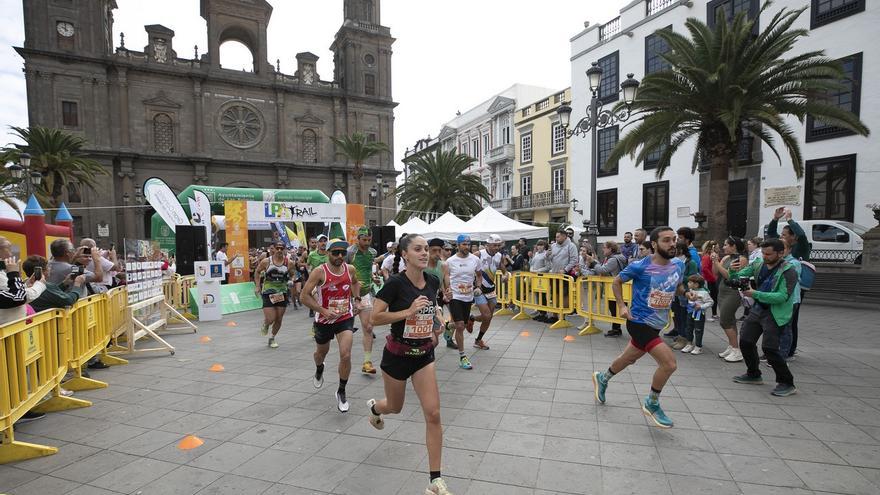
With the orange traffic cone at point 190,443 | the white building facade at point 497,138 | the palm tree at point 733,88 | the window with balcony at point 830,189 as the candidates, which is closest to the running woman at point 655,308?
the orange traffic cone at point 190,443

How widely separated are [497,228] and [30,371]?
13.8m

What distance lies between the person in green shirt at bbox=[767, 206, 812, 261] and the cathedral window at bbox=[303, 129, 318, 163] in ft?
141

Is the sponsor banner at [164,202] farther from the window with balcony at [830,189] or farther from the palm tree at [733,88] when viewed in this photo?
the window with balcony at [830,189]

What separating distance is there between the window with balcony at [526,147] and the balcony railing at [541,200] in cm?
325

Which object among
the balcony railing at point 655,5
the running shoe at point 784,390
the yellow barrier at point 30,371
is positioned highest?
the balcony railing at point 655,5

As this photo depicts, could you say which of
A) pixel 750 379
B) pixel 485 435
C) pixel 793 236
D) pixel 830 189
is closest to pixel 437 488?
pixel 485 435

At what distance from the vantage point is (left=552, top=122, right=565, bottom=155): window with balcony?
110 feet

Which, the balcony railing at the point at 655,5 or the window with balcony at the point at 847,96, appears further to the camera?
the balcony railing at the point at 655,5

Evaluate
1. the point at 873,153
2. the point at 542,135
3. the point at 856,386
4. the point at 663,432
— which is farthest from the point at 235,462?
the point at 542,135

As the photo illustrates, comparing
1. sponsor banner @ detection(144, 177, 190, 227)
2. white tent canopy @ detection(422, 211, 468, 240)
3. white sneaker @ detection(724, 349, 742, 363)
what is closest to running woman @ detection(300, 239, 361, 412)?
white sneaker @ detection(724, 349, 742, 363)

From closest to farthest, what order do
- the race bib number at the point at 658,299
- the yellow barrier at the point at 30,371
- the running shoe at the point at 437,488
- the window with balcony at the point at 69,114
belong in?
the running shoe at the point at 437,488 → the yellow barrier at the point at 30,371 → the race bib number at the point at 658,299 → the window with balcony at the point at 69,114

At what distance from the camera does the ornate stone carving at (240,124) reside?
41.4m

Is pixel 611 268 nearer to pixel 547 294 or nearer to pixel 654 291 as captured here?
pixel 547 294

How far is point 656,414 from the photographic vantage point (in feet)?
14.6
